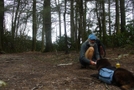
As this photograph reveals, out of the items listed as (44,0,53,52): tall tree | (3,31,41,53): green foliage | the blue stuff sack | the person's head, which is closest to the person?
the person's head

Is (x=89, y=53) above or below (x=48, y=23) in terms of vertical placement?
below

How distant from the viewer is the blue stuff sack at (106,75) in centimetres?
352

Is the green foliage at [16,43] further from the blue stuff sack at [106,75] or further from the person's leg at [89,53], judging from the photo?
the blue stuff sack at [106,75]

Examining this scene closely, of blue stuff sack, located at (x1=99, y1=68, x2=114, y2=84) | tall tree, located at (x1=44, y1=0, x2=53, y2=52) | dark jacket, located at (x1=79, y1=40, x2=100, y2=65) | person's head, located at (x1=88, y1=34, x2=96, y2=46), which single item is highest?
tall tree, located at (x1=44, y1=0, x2=53, y2=52)

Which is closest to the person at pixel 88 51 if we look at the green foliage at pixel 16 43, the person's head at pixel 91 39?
the person's head at pixel 91 39

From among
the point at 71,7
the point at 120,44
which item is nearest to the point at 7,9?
A: the point at 71,7

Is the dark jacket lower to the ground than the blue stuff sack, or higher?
higher

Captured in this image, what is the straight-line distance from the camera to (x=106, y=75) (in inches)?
141

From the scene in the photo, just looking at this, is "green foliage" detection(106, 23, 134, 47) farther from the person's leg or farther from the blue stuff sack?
the blue stuff sack

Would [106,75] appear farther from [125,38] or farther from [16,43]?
[16,43]

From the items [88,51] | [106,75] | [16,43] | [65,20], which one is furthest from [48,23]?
[106,75]

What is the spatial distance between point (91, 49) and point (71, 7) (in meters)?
4.88

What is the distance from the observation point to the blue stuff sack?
138 inches

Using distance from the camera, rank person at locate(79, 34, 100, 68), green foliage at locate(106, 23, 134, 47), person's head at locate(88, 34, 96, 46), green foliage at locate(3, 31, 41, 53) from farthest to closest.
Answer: green foliage at locate(3, 31, 41, 53), green foliage at locate(106, 23, 134, 47), person at locate(79, 34, 100, 68), person's head at locate(88, 34, 96, 46)
